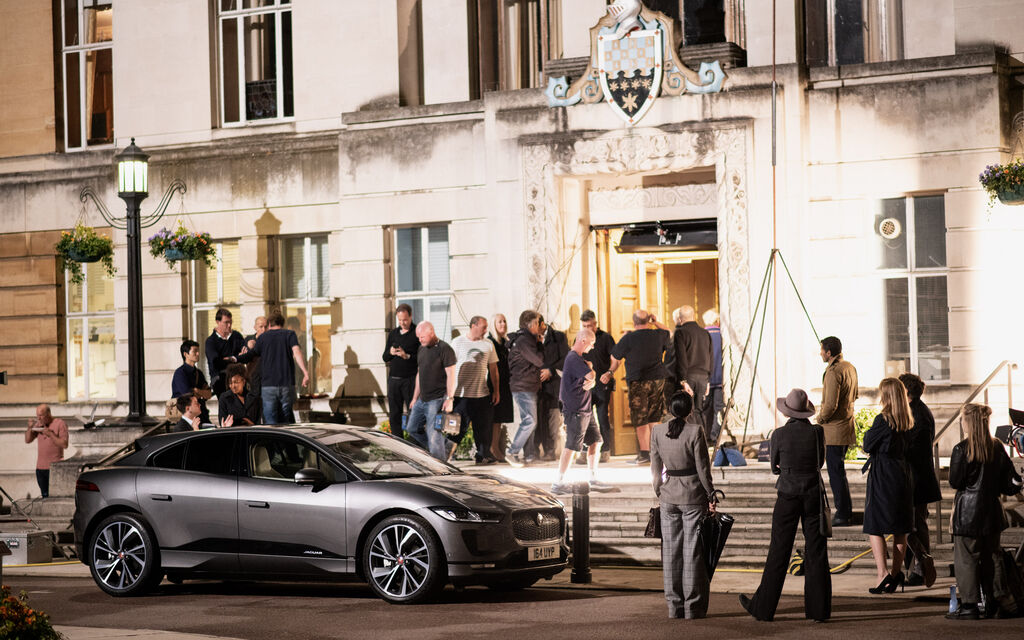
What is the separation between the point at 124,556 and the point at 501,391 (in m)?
6.57

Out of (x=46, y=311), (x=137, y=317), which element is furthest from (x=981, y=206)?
(x=46, y=311)

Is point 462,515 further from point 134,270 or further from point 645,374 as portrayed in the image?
point 134,270

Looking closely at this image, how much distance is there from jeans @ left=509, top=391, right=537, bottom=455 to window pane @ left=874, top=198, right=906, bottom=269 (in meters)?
4.86

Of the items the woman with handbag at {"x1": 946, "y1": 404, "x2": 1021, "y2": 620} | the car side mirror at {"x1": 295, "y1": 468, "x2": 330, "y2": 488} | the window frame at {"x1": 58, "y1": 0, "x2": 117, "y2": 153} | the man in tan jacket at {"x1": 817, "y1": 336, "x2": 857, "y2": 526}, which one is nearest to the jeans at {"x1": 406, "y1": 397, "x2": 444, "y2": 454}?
the car side mirror at {"x1": 295, "y1": 468, "x2": 330, "y2": 488}

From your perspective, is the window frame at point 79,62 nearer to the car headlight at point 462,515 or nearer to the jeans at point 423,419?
the jeans at point 423,419

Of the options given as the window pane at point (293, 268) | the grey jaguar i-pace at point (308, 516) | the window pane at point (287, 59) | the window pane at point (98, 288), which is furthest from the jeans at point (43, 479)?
the grey jaguar i-pace at point (308, 516)

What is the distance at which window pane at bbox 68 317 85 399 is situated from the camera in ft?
82.7

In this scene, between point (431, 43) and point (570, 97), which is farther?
point (431, 43)

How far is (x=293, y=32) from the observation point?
2308cm

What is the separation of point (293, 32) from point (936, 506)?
1309 centimetres

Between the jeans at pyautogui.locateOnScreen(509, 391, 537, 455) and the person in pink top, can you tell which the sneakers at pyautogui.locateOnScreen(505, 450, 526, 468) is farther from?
the person in pink top

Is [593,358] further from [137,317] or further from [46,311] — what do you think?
[46,311]

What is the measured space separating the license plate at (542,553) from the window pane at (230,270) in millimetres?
11536

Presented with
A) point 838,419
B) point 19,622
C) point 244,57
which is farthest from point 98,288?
point 19,622
